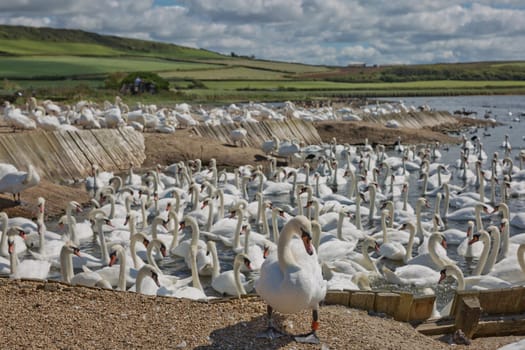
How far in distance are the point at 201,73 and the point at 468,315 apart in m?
91.0

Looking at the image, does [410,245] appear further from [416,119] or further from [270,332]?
[416,119]

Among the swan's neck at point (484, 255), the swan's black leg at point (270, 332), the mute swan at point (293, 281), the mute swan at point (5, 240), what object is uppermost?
the mute swan at point (293, 281)

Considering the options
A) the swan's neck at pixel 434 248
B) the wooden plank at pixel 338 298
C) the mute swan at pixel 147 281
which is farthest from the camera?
the swan's neck at pixel 434 248

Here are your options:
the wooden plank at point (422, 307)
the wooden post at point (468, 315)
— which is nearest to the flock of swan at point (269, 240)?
the wooden plank at point (422, 307)

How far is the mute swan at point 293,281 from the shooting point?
6.85 metres

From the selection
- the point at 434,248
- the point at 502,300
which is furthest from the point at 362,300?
the point at 434,248

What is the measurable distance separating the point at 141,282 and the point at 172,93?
50.7m

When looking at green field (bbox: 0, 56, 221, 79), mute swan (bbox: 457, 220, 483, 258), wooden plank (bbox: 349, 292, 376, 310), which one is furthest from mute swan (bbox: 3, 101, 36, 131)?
green field (bbox: 0, 56, 221, 79)

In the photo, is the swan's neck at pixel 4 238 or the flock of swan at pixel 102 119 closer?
the swan's neck at pixel 4 238

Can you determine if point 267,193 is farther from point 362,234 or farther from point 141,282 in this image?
point 141,282

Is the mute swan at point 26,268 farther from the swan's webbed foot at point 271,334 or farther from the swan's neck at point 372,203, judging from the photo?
the swan's neck at point 372,203

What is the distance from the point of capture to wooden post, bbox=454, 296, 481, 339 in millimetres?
8008

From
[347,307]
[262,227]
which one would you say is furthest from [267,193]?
[347,307]

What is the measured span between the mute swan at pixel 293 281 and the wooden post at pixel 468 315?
1.88m
